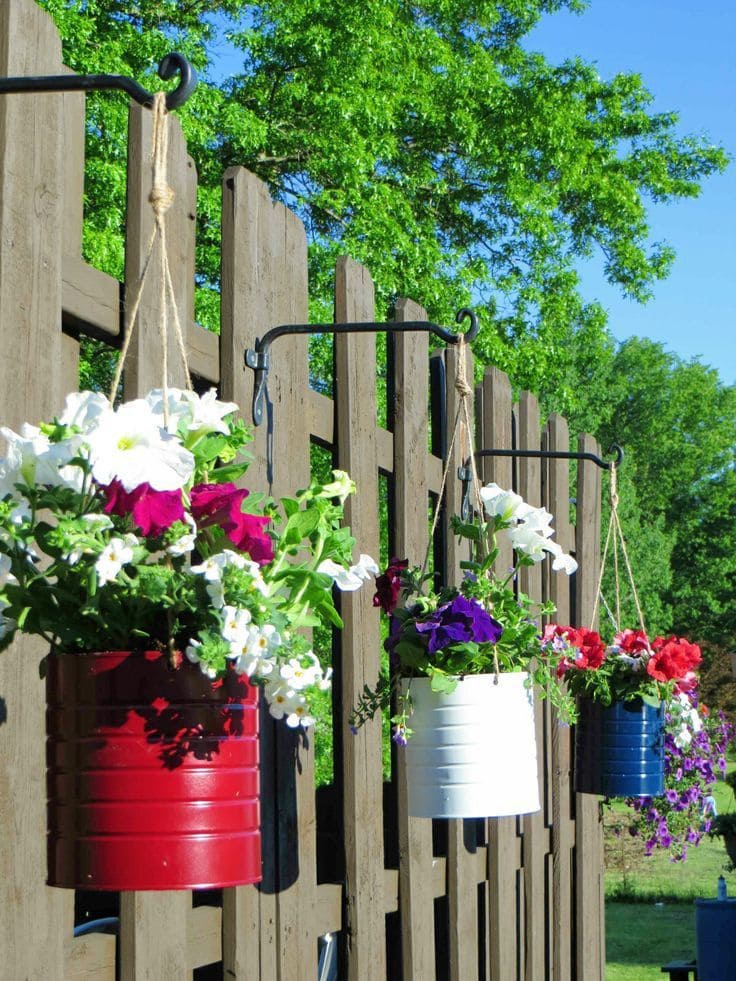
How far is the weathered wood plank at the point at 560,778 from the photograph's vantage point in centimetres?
469

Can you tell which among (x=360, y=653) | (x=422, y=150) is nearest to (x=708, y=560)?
(x=422, y=150)

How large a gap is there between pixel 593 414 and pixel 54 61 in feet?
79.5

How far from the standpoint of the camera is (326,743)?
392 inches

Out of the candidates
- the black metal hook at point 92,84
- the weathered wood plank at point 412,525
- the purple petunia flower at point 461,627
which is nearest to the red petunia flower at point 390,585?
the purple petunia flower at point 461,627

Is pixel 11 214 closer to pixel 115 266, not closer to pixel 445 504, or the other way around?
pixel 445 504

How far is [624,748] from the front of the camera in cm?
373

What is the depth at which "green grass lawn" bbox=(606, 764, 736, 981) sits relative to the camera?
8727mm

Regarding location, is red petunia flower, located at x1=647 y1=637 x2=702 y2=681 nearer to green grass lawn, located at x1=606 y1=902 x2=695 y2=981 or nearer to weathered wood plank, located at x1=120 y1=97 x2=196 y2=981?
weathered wood plank, located at x1=120 y1=97 x2=196 y2=981

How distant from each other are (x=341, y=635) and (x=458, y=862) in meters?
0.95

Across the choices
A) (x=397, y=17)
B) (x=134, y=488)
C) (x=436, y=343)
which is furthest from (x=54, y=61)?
(x=397, y=17)

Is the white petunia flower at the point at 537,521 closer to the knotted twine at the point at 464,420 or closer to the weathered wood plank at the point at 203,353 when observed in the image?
the knotted twine at the point at 464,420

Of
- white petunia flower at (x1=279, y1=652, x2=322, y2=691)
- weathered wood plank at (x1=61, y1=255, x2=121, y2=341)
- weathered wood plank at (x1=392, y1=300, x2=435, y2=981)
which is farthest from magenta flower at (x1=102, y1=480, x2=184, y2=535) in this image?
weathered wood plank at (x1=392, y1=300, x2=435, y2=981)

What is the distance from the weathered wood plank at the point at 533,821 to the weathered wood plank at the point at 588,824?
1.48 ft

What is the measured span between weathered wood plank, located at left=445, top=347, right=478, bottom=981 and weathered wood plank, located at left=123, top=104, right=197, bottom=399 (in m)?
1.15
